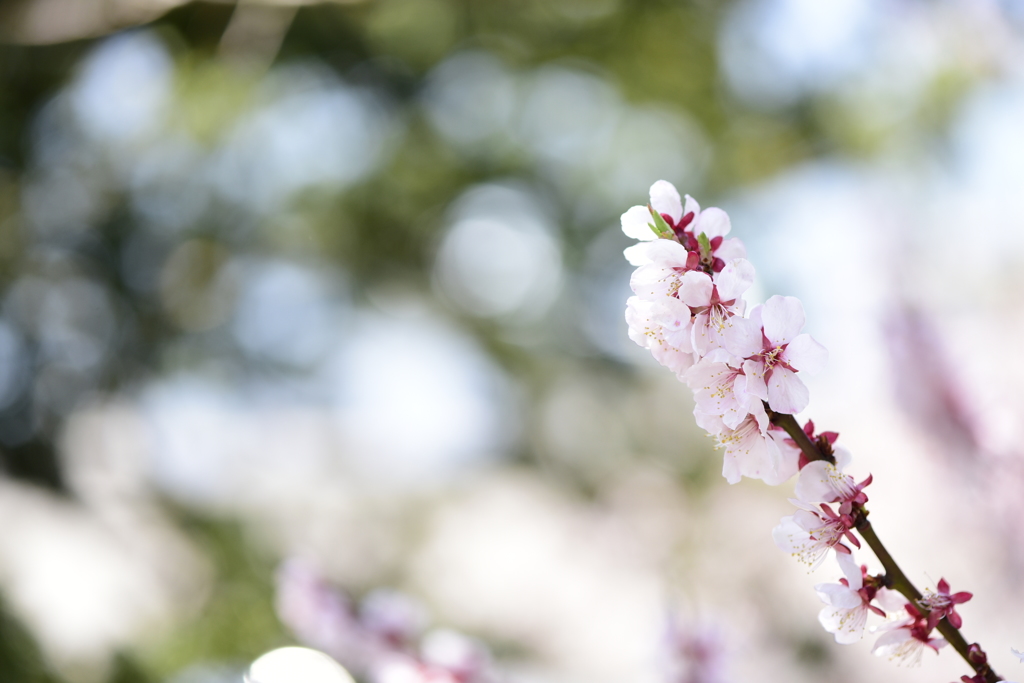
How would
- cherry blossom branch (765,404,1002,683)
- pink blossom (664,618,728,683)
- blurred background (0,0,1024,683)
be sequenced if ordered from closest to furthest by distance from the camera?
cherry blossom branch (765,404,1002,683)
pink blossom (664,618,728,683)
blurred background (0,0,1024,683)

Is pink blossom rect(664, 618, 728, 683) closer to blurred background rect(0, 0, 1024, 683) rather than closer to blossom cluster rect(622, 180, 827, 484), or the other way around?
blossom cluster rect(622, 180, 827, 484)

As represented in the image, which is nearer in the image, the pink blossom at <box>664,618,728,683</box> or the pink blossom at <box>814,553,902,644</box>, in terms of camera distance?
the pink blossom at <box>814,553,902,644</box>

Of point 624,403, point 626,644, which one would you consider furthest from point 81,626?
point 626,644

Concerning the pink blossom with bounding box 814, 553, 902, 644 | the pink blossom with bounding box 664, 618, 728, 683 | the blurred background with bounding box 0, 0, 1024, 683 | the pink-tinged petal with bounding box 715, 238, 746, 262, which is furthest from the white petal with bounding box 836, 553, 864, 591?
the blurred background with bounding box 0, 0, 1024, 683

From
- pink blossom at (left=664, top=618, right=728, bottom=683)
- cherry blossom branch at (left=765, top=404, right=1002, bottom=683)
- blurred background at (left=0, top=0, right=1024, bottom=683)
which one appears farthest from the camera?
blurred background at (left=0, top=0, right=1024, bottom=683)

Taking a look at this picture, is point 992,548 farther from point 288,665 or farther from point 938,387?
point 288,665

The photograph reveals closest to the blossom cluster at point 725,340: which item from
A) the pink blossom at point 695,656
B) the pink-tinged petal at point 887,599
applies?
the pink-tinged petal at point 887,599
